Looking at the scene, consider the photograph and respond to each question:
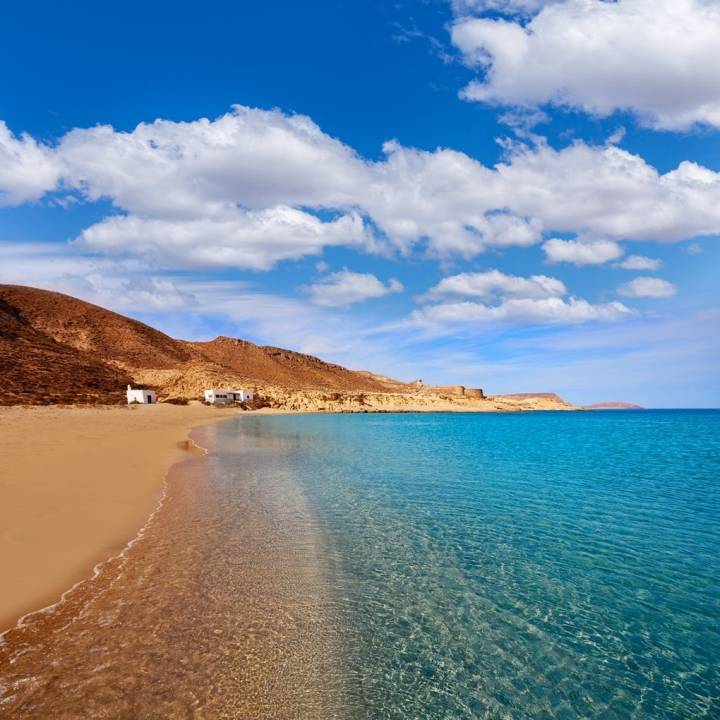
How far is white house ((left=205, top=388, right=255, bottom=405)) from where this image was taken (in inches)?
3851

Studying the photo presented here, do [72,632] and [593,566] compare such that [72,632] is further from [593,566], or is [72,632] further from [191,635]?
[593,566]

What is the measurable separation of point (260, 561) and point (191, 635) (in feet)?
10.6

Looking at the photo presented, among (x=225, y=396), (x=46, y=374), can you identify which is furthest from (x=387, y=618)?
(x=225, y=396)

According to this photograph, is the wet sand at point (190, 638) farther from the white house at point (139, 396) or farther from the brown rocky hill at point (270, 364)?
the brown rocky hill at point (270, 364)

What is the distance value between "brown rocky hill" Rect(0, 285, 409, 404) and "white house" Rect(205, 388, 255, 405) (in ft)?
16.9

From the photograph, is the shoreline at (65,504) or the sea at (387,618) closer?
the sea at (387,618)

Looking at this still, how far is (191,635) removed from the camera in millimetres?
6871

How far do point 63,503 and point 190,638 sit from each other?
880 cm

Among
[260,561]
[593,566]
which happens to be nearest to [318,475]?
[260,561]

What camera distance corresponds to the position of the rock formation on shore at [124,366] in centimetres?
6906

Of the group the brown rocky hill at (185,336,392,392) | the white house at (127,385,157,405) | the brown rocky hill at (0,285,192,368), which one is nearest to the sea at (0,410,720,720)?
the white house at (127,385,157,405)

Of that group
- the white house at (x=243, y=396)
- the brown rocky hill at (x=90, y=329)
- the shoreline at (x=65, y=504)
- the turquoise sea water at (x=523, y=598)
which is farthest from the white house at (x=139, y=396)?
the turquoise sea water at (x=523, y=598)

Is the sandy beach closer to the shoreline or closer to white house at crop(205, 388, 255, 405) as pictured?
the shoreline

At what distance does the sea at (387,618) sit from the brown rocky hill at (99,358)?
171 ft
